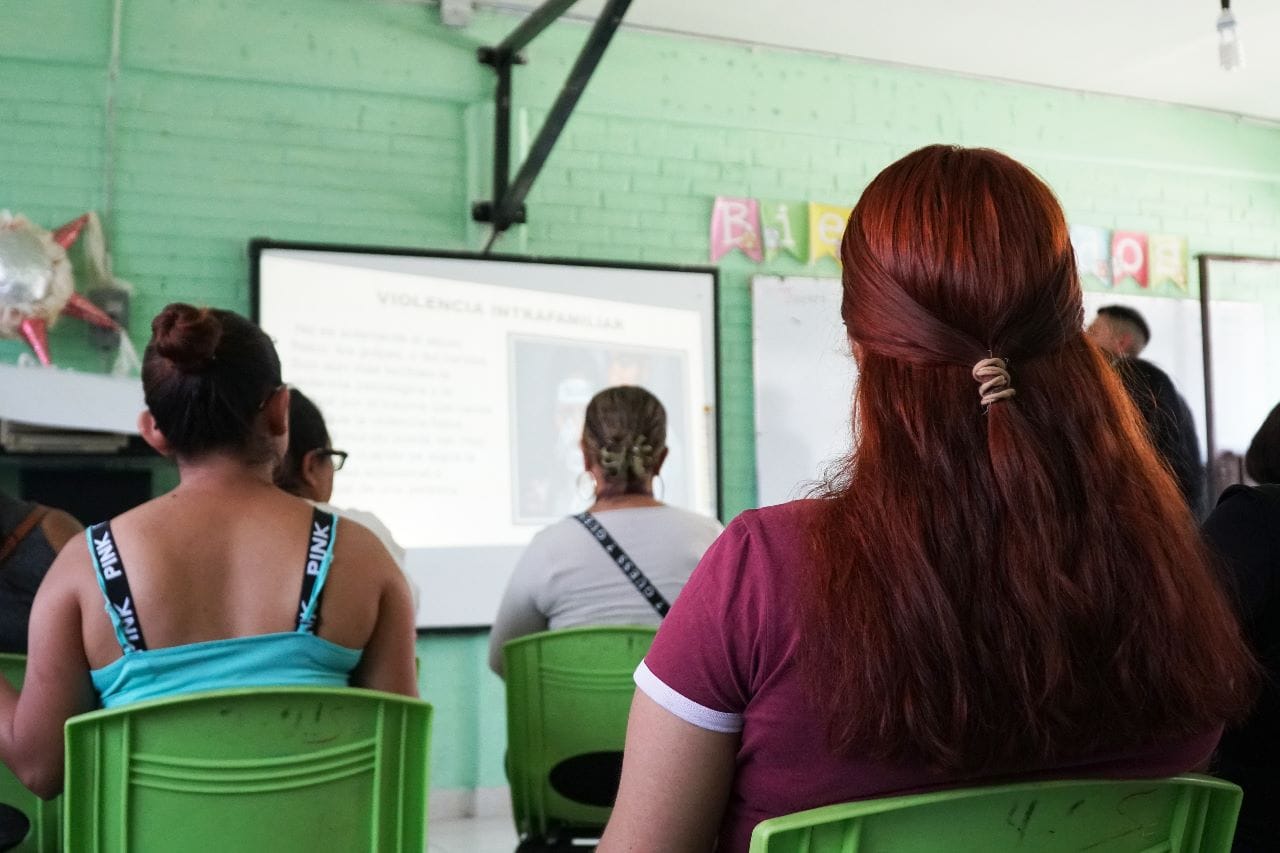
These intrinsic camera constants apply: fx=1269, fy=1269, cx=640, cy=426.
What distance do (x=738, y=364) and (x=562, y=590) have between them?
8.41ft

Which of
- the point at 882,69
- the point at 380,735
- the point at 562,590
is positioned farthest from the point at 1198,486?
the point at 882,69

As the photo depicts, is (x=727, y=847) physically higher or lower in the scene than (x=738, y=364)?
lower

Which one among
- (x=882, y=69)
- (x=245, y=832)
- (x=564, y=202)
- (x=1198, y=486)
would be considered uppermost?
(x=882, y=69)

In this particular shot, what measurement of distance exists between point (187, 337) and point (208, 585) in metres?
0.34

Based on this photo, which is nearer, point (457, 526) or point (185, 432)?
point (185, 432)

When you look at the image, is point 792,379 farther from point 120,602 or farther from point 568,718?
point 120,602

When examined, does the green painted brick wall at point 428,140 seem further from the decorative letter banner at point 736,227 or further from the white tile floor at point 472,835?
the white tile floor at point 472,835

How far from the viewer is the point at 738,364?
504cm

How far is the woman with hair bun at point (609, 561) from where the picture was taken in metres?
2.59

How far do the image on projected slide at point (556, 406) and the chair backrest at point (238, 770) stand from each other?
3.18m

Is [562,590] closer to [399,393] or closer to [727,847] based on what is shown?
[727,847]

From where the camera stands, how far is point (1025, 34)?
501cm

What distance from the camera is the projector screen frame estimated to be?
4.27m

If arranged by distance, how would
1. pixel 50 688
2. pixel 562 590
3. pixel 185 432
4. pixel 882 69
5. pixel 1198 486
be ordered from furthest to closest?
pixel 882 69 → pixel 1198 486 → pixel 562 590 → pixel 185 432 → pixel 50 688
